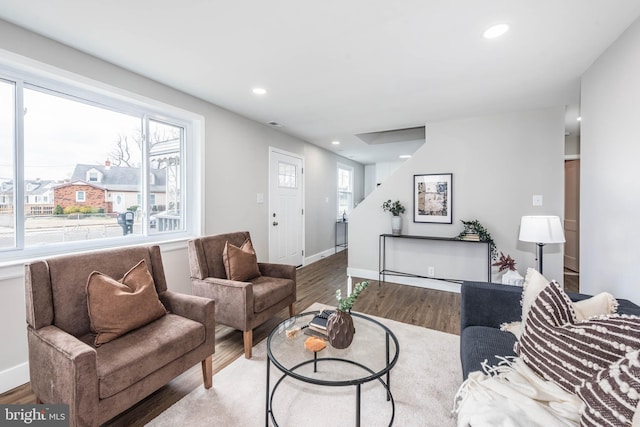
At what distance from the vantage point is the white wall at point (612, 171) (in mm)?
1742

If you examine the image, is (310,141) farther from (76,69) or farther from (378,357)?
(378,357)

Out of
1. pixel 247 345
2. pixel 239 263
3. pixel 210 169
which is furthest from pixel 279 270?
pixel 210 169

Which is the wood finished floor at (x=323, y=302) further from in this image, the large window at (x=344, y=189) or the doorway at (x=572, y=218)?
the doorway at (x=572, y=218)

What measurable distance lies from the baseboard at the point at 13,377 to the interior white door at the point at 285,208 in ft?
9.03

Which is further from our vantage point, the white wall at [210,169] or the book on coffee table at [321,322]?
the white wall at [210,169]

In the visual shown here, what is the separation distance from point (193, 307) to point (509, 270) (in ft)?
11.7

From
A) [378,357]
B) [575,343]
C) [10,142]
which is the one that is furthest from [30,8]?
[575,343]

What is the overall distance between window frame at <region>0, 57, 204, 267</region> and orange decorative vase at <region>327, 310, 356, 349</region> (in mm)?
2015

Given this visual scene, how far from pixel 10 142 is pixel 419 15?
2813mm

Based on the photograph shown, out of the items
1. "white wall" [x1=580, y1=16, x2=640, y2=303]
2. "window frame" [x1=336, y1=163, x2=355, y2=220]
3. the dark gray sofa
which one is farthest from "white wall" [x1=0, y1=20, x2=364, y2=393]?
"white wall" [x1=580, y1=16, x2=640, y2=303]

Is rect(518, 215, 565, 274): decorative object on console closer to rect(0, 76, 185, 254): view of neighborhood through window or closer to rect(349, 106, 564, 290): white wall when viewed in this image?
rect(349, 106, 564, 290): white wall

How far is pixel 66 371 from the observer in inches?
48.3

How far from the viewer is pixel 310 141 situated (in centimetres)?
519

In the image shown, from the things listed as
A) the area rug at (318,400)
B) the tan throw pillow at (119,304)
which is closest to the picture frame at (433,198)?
the area rug at (318,400)
